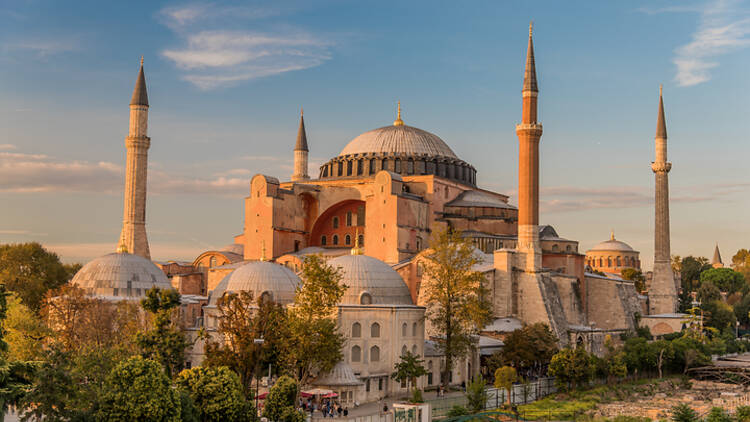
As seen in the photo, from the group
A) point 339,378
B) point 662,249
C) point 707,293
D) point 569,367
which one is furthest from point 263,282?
point 707,293

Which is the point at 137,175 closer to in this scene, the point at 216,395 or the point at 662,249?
the point at 216,395

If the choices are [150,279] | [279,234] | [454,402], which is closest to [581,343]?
[454,402]

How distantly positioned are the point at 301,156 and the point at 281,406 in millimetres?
30604

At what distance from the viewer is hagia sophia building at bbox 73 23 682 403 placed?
96.4 ft

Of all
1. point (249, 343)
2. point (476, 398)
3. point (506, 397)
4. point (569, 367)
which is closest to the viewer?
point (249, 343)

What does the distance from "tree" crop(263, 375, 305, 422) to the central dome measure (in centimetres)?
2476

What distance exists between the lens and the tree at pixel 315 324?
25.6 metres

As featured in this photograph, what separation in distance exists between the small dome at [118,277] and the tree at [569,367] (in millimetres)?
15389

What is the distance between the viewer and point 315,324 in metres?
26.2

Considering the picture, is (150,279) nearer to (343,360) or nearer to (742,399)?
(343,360)

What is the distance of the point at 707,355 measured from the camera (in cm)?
Result: 3991

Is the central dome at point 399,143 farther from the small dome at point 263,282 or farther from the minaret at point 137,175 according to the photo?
the small dome at point 263,282

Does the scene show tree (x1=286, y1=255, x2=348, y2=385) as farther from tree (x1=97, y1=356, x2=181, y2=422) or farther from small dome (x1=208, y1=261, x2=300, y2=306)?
tree (x1=97, y1=356, x2=181, y2=422)

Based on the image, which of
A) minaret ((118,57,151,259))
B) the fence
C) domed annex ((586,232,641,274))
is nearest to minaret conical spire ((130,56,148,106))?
minaret ((118,57,151,259))
